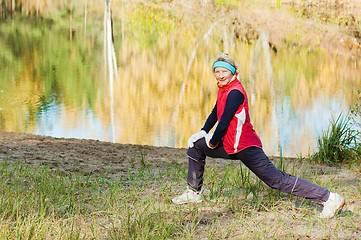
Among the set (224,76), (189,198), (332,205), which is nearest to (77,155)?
(189,198)

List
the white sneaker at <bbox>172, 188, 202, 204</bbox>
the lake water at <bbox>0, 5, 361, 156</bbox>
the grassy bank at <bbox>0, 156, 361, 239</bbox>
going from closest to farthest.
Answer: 1. the grassy bank at <bbox>0, 156, 361, 239</bbox>
2. the white sneaker at <bbox>172, 188, 202, 204</bbox>
3. the lake water at <bbox>0, 5, 361, 156</bbox>

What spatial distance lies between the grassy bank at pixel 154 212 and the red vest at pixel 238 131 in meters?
0.61

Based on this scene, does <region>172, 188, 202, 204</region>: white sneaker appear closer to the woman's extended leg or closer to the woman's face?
the woman's extended leg

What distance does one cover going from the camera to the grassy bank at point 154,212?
3865mm

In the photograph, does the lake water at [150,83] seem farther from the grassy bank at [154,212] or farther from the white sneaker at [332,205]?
the white sneaker at [332,205]

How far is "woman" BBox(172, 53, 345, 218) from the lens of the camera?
4105 mm

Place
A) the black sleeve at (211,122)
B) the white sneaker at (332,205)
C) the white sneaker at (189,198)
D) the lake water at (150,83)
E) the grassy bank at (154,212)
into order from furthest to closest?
the lake water at (150,83) → the white sneaker at (189,198) → the black sleeve at (211,122) → the white sneaker at (332,205) → the grassy bank at (154,212)

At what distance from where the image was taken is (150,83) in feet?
73.9

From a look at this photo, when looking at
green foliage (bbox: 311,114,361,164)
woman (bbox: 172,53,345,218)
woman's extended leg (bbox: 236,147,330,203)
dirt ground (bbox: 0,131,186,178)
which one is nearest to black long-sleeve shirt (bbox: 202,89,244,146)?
woman (bbox: 172,53,345,218)

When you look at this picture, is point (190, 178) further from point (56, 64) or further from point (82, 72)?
point (56, 64)

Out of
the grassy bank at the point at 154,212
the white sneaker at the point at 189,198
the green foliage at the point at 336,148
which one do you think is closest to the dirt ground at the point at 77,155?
the grassy bank at the point at 154,212

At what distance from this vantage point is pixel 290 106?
20.0 m

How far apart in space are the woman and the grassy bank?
0.23 meters

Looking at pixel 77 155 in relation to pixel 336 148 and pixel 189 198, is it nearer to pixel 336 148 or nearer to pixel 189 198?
pixel 189 198
